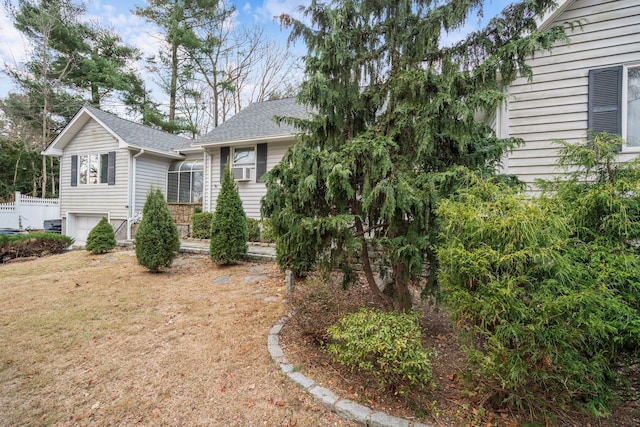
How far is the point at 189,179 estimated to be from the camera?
13.4 m

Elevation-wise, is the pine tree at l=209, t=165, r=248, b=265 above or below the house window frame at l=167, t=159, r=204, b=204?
below

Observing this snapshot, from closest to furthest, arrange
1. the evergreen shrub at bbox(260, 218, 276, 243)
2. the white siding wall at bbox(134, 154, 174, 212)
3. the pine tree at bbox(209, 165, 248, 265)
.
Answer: the evergreen shrub at bbox(260, 218, 276, 243) → the pine tree at bbox(209, 165, 248, 265) → the white siding wall at bbox(134, 154, 174, 212)

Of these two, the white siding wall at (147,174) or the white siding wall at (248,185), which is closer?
the white siding wall at (248,185)

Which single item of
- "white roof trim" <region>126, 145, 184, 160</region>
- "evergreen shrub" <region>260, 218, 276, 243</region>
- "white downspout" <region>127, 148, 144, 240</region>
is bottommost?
"evergreen shrub" <region>260, 218, 276, 243</region>

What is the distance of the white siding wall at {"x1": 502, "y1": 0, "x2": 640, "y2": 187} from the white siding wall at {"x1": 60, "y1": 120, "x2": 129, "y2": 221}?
45.3 ft

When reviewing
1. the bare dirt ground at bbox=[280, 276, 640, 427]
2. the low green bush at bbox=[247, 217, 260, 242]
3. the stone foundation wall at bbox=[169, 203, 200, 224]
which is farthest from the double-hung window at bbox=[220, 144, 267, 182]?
the bare dirt ground at bbox=[280, 276, 640, 427]

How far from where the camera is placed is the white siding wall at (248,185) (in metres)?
10.5

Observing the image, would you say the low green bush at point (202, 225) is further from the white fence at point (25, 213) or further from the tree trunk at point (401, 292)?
the white fence at point (25, 213)

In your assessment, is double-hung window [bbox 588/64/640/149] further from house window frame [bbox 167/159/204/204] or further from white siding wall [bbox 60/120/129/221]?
white siding wall [bbox 60/120/129/221]

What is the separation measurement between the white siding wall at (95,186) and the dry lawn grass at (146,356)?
7.44m

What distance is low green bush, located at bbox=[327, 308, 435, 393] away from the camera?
7.55ft

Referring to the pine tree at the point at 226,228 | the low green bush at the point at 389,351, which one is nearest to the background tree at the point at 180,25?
the pine tree at the point at 226,228

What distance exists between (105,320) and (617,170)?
20.1 ft

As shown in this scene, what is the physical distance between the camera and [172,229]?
684 centimetres
